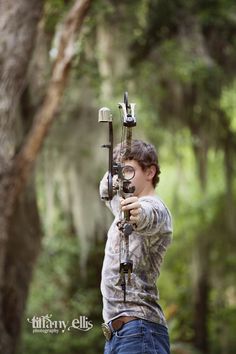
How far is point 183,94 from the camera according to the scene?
30.3ft

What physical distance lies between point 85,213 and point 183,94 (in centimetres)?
190

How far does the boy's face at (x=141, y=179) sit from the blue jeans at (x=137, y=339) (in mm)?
460

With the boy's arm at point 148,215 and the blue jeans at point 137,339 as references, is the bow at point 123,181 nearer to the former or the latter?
the boy's arm at point 148,215

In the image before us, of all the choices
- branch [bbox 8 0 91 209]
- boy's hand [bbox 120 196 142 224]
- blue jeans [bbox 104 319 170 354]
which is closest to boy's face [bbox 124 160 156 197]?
boy's hand [bbox 120 196 142 224]

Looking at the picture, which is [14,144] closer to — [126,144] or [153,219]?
[126,144]

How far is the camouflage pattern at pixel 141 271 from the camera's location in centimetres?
254

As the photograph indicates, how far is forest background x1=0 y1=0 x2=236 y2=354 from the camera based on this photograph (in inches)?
240

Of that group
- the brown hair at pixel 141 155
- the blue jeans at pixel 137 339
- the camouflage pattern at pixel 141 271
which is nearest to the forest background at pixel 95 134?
the brown hair at pixel 141 155

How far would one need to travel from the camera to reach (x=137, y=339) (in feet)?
8.21

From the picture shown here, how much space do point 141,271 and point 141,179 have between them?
0.33 meters

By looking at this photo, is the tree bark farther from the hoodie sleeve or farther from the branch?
the hoodie sleeve

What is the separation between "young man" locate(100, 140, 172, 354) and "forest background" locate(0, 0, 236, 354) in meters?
2.51

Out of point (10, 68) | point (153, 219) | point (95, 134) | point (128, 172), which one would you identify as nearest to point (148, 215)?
point (153, 219)

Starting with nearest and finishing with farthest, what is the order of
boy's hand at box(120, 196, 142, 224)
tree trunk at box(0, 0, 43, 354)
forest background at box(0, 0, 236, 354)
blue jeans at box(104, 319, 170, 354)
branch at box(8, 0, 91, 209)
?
boy's hand at box(120, 196, 142, 224) < blue jeans at box(104, 319, 170, 354) < tree trunk at box(0, 0, 43, 354) < branch at box(8, 0, 91, 209) < forest background at box(0, 0, 236, 354)
